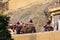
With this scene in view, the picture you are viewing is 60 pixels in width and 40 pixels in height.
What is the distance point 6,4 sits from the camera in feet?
106

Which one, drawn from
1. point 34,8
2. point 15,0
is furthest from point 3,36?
Result: point 15,0

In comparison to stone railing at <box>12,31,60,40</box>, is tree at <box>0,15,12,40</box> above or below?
above

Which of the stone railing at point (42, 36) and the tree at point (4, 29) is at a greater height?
the tree at point (4, 29)

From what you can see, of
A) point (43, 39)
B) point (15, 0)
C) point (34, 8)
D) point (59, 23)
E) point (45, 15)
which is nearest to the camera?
point (43, 39)

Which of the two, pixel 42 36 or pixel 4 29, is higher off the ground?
pixel 4 29

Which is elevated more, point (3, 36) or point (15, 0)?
point (15, 0)

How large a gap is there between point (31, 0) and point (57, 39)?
23.0 m

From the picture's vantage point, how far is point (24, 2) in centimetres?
3020

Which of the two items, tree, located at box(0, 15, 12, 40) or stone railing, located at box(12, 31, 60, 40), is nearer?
tree, located at box(0, 15, 12, 40)

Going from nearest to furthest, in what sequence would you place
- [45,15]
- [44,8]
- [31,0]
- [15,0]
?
[45,15] → [44,8] → [31,0] → [15,0]

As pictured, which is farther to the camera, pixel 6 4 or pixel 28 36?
pixel 6 4

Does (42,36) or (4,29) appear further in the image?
(42,36)

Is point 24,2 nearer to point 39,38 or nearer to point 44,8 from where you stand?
point 44,8

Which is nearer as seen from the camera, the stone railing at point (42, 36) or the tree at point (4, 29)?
the tree at point (4, 29)
